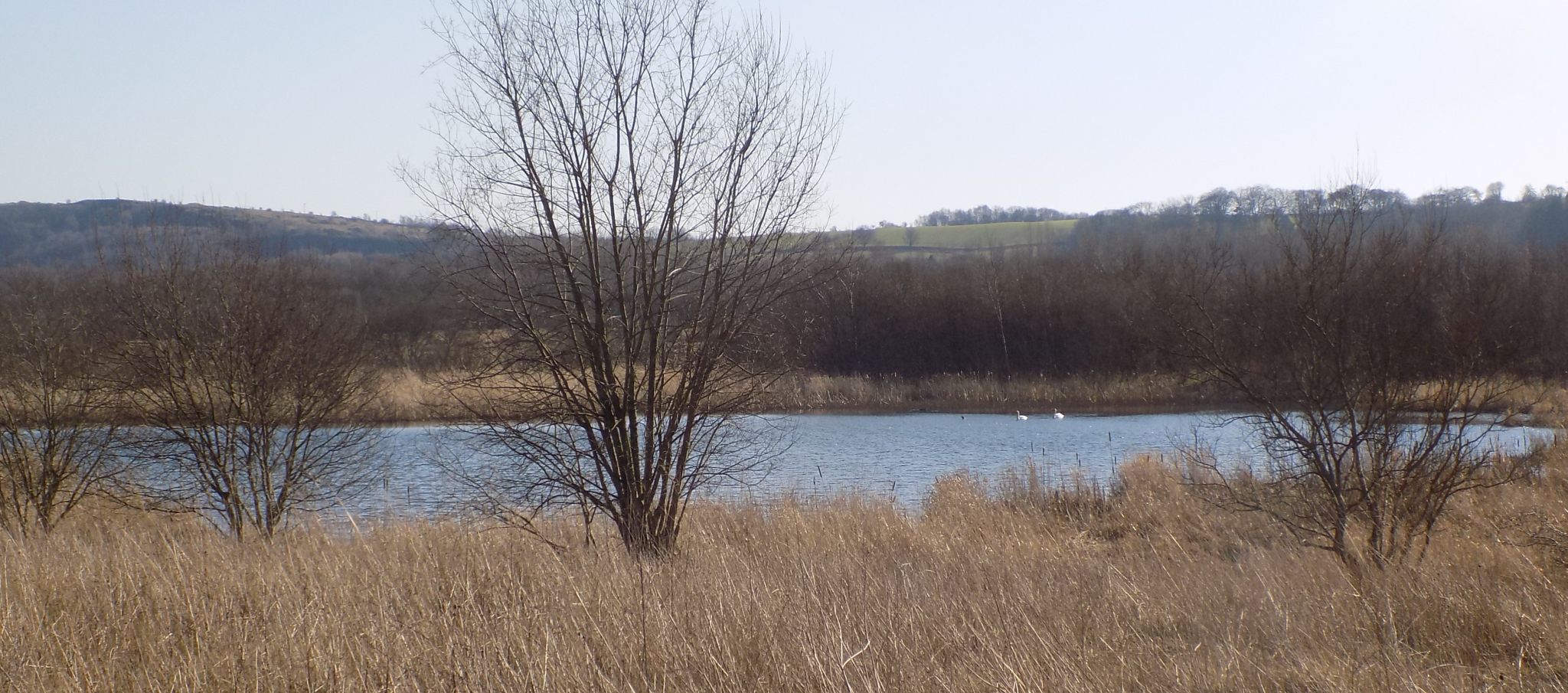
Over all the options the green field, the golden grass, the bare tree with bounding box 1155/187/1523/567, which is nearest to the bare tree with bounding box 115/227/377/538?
Result: the golden grass

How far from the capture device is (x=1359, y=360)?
8594 mm

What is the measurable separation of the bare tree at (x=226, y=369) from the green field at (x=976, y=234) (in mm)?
47414

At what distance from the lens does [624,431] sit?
6648 millimetres

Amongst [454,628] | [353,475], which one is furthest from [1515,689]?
[353,475]

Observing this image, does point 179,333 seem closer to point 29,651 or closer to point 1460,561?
point 29,651

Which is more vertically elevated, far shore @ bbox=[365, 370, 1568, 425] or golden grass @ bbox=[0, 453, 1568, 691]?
golden grass @ bbox=[0, 453, 1568, 691]

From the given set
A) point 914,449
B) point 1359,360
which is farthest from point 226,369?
point 914,449

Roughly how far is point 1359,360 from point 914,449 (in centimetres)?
1209

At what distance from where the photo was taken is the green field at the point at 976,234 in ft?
197

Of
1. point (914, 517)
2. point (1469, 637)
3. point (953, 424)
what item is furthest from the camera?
point (953, 424)

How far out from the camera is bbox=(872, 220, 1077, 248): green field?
197 ft

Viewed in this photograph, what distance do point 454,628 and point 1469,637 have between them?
505 cm

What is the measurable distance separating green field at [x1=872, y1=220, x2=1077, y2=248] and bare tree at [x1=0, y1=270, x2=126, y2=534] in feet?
157

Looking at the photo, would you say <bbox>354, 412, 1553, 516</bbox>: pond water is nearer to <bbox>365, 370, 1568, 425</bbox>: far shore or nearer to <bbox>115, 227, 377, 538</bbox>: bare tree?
<bbox>365, 370, 1568, 425</bbox>: far shore
